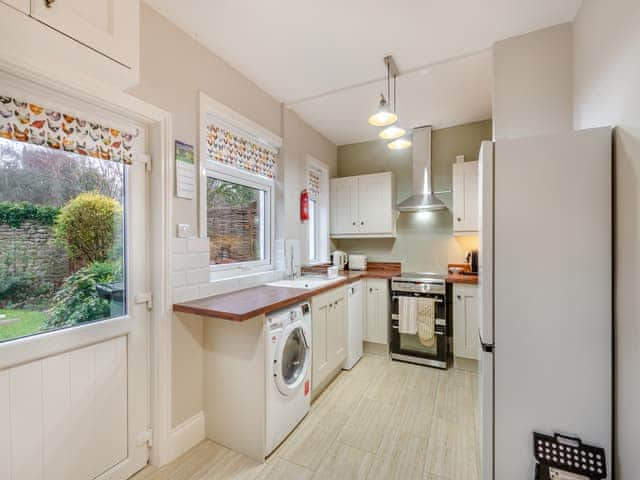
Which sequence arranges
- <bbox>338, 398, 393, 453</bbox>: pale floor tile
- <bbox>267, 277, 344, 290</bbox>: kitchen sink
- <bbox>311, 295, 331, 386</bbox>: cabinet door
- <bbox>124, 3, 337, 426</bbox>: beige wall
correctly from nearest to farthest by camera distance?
1. <bbox>124, 3, 337, 426</bbox>: beige wall
2. <bbox>338, 398, 393, 453</bbox>: pale floor tile
3. <bbox>311, 295, 331, 386</bbox>: cabinet door
4. <bbox>267, 277, 344, 290</bbox>: kitchen sink

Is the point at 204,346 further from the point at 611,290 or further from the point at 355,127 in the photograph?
the point at 355,127

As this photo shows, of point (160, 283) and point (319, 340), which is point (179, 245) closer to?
point (160, 283)

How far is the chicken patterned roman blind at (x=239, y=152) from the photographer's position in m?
2.13

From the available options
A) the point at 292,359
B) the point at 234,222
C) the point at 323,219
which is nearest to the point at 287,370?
the point at 292,359

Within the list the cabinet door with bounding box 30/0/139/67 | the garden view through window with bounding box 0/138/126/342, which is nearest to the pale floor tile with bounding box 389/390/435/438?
the garden view through window with bounding box 0/138/126/342

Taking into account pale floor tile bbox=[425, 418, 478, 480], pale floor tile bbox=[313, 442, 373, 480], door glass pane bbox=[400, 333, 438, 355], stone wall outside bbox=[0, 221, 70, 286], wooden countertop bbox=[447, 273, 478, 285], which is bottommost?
pale floor tile bbox=[313, 442, 373, 480]

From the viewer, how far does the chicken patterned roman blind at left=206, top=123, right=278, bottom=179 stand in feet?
6.98

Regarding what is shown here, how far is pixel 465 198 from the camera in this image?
3074mm

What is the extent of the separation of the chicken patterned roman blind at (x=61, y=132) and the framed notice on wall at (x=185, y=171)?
258 mm

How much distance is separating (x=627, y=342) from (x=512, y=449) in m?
0.67

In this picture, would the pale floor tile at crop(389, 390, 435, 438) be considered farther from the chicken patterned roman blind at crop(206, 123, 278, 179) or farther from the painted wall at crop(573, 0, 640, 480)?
the chicken patterned roman blind at crop(206, 123, 278, 179)

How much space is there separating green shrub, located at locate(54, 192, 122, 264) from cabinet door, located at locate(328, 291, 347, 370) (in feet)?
5.52

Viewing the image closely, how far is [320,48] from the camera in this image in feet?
6.76

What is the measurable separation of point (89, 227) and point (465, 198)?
3.20 metres
